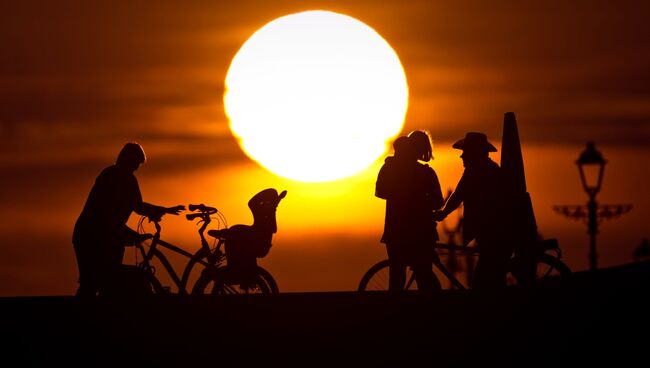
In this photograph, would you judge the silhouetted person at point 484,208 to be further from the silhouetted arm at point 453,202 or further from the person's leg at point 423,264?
the person's leg at point 423,264

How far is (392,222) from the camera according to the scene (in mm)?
19156

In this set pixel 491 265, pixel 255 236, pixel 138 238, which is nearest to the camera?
pixel 491 265

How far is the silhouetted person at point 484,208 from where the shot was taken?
62.4ft

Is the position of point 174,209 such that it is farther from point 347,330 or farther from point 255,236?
point 347,330

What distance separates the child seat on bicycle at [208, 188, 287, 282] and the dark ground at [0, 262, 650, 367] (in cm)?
321

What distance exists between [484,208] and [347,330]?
3.87 meters

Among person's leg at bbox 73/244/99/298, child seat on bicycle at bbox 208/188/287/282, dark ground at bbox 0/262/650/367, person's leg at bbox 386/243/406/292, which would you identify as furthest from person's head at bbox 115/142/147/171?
person's leg at bbox 386/243/406/292

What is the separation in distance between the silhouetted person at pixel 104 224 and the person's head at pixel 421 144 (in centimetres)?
295

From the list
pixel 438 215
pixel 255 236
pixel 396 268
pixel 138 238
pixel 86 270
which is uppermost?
pixel 438 215

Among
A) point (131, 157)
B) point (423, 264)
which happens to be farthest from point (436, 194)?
point (131, 157)

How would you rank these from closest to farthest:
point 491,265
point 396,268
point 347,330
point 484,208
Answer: point 347,330
point 484,208
point 491,265
point 396,268

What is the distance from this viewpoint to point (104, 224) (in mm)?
18844

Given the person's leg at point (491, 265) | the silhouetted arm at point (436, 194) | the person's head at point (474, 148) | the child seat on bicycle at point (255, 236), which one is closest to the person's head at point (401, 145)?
the silhouetted arm at point (436, 194)

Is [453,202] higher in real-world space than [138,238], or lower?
higher
